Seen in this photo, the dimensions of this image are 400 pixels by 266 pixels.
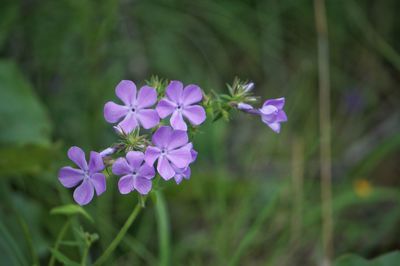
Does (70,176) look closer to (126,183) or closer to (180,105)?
(126,183)

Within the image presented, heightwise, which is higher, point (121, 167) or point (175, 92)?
point (175, 92)

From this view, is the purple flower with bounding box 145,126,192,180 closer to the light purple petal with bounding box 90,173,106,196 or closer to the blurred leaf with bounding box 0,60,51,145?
the light purple petal with bounding box 90,173,106,196

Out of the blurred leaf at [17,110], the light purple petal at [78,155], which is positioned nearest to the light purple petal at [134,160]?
the light purple petal at [78,155]

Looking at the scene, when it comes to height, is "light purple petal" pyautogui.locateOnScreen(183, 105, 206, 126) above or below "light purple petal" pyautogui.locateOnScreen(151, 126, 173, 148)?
above

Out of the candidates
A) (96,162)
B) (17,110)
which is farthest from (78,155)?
(17,110)

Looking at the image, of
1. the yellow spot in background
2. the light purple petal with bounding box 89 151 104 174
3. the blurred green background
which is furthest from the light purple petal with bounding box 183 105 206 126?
the yellow spot in background

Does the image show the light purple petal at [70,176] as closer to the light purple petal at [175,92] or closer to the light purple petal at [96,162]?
the light purple petal at [96,162]
